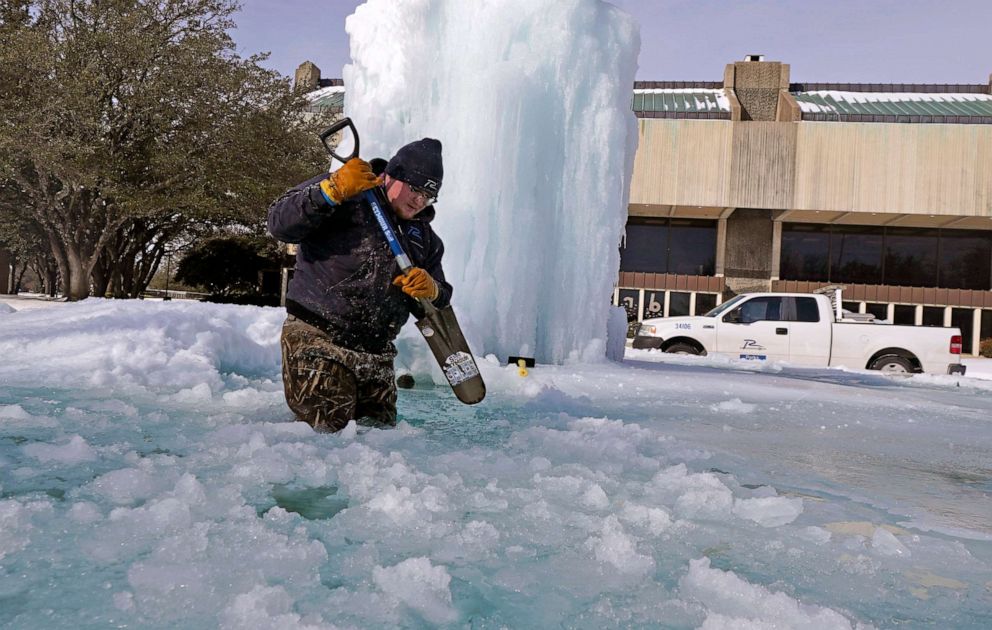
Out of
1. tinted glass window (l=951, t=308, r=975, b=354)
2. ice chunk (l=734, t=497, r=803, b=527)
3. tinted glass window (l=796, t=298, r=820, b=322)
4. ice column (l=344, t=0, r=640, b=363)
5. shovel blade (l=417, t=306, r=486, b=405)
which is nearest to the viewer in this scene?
ice chunk (l=734, t=497, r=803, b=527)

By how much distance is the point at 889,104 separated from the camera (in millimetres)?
30031

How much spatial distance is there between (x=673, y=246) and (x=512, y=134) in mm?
20748

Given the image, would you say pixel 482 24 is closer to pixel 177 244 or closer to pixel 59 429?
pixel 59 429

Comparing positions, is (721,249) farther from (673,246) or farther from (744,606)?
(744,606)

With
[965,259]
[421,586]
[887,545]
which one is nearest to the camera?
[421,586]

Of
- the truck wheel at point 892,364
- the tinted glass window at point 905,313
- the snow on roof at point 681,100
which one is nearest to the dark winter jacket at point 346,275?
the truck wheel at point 892,364

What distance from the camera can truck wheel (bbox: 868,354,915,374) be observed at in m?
12.4

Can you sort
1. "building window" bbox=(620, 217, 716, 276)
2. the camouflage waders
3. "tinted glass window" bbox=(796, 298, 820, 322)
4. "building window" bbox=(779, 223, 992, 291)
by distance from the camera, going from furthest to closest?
1. "building window" bbox=(620, 217, 716, 276)
2. "building window" bbox=(779, 223, 992, 291)
3. "tinted glass window" bbox=(796, 298, 820, 322)
4. the camouflage waders

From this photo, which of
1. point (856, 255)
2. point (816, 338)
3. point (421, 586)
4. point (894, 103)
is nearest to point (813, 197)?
point (856, 255)

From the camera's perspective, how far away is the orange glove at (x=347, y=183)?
318 centimetres

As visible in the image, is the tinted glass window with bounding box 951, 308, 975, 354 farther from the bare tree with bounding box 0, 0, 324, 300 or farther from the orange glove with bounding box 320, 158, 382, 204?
the orange glove with bounding box 320, 158, 382, 204

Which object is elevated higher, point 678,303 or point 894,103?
point 894,103

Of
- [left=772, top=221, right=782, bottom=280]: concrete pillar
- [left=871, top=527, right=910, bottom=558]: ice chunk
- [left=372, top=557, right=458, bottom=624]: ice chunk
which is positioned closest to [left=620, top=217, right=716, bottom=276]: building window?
[left=772, top=221, right=782, bottom=280]: concrete pillar

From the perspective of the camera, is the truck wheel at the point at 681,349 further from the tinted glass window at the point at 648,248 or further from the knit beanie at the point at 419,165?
the tinted glass window at the point at 648,248
